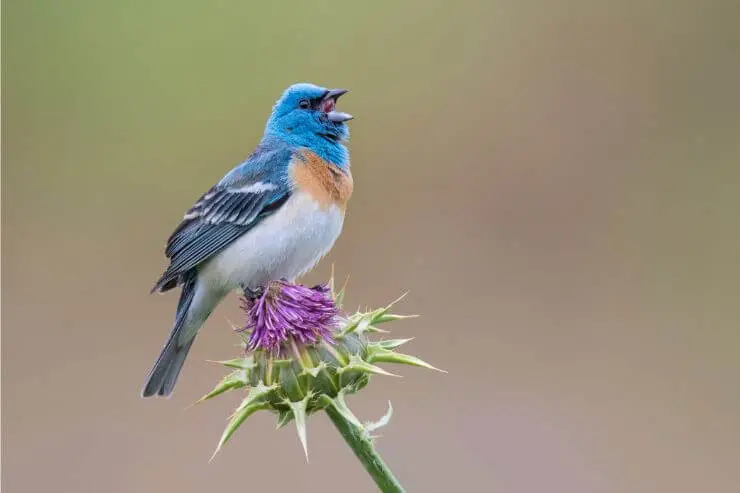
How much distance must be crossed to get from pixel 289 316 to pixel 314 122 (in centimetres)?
205

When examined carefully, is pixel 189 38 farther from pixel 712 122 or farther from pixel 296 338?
pixel 296 338

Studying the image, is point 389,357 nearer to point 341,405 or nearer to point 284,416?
point 341,405

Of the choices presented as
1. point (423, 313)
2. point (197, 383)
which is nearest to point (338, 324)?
point (197, 383)

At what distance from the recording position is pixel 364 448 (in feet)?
11.4

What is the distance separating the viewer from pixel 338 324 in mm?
4227

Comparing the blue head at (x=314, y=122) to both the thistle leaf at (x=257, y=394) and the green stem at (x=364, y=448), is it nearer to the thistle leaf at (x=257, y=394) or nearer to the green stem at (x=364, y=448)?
the thistle leaf at (x=257, y=394)

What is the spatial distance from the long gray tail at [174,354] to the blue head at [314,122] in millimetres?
1015

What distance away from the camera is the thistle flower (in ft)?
12.8

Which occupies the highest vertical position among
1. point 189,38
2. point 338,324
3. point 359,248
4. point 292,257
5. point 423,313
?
point 189,38

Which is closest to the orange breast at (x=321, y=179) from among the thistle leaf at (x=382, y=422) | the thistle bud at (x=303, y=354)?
the thistle bud at (x=303, y=354)

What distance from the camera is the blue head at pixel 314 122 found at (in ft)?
19.5

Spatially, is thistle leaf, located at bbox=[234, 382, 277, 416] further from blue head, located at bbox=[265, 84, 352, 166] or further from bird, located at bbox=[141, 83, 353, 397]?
blue head, located at bbox=[265, 84, 352, 166]

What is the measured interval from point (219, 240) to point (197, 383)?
3162 millimetres

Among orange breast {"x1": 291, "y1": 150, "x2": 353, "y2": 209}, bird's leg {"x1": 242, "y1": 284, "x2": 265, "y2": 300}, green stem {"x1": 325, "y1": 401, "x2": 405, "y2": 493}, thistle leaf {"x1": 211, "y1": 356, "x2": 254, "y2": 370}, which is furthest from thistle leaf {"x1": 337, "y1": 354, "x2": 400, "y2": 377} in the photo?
orange breast {"x1": 291, "y1": 150, "x2": 353, "y2": 209}
